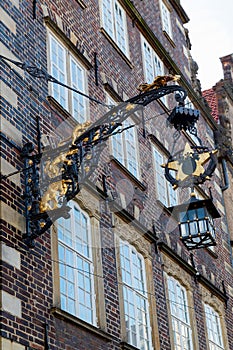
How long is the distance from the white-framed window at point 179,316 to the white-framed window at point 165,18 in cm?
693

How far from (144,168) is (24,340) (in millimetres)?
6309

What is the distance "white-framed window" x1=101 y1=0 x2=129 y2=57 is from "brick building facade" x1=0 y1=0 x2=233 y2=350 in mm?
33

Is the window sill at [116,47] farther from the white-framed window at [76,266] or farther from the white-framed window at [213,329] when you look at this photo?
the white-framed window at [213,329]

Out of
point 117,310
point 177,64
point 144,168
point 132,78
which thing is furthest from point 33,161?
point 177,64

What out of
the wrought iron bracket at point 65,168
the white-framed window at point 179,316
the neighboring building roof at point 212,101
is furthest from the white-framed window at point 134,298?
the neighboring building roof at point 212,101

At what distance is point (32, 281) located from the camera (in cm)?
938

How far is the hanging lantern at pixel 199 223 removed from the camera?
38.0 feet

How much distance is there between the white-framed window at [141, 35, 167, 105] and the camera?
16.6 metres

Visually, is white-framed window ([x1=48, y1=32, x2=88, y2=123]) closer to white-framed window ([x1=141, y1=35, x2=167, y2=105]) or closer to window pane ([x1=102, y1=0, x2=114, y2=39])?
→ window pane ([x1=102, y1=0, x2=114, y2=39])

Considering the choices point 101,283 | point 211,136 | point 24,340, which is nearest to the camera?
point 24,340

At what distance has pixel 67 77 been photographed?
12.3m

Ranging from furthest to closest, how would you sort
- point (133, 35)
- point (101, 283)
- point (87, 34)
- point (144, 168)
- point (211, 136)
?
point (211, 136), point (133, 35), point (144, 168), point (87, 34), point (101, 283)

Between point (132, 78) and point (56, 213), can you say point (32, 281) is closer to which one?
point (56, 213)

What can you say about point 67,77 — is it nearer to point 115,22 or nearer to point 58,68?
point 58,68
